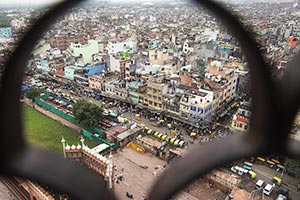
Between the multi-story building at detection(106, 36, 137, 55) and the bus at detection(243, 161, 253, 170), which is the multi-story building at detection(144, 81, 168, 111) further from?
the multi-story building at detection(106, 36, 137, 55)

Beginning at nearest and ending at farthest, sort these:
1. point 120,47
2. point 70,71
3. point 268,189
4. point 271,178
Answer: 1. point 268,189
2. point 271,178
3. point 70,71
4. point 120,47

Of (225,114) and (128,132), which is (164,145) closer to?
(128,132)

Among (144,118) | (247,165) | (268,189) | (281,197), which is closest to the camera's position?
(281,197)

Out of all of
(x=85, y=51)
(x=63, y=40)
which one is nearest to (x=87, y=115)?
(x=85, y=51)

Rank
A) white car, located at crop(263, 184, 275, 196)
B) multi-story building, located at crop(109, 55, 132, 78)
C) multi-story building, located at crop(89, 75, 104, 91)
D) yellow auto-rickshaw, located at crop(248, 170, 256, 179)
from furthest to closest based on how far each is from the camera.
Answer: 1. multi-story building, located at crop(109, 55, 132, 78)
2. multi-story building, located at crop(89, 75, 104, 91)
3. yellow auto-rickshaw, located at crop(248, 170, 256, 179)
4. white car, located at crop(263, 184, 275, 196)

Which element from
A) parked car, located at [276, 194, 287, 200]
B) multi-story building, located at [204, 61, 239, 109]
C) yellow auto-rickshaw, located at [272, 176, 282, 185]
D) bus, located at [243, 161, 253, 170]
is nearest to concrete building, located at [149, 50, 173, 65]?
multi-story building, located at [204, 61, 239, 109]

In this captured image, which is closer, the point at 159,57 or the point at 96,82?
the point at 96,82

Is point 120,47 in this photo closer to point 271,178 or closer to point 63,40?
point 63,40

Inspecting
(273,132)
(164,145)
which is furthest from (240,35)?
(164,145)
